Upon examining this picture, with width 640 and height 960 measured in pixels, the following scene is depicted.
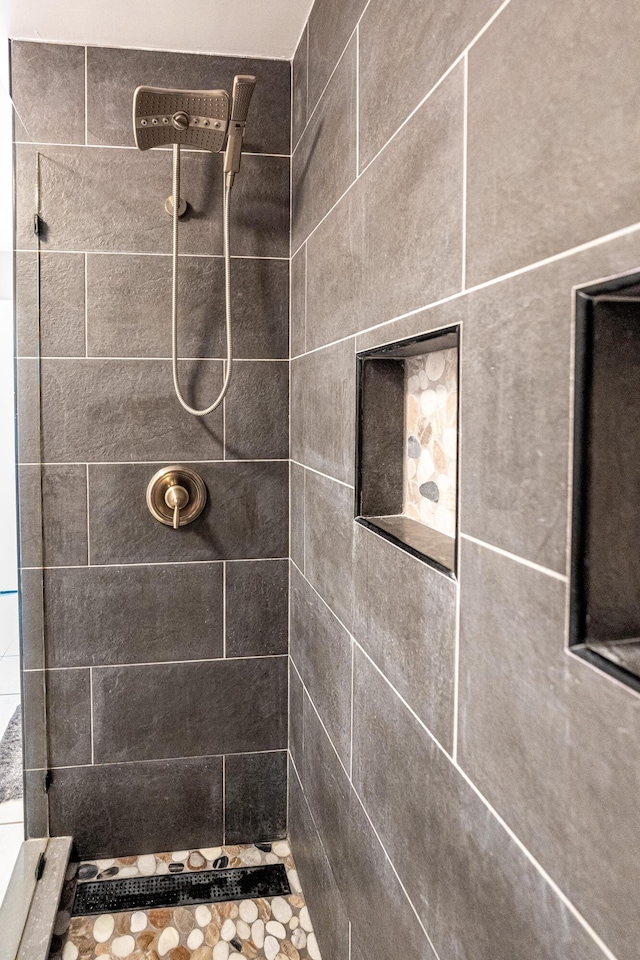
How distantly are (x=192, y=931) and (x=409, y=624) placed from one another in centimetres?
120

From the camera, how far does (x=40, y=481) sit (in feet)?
6.27

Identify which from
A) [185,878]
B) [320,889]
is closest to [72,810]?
[185,878]

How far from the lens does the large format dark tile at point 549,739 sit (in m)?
0.55

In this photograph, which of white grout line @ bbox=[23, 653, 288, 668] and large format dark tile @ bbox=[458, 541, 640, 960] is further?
white grout line @ bbox=[23, 653, 288, 668]

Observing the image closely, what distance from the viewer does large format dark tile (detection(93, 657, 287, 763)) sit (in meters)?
2.00

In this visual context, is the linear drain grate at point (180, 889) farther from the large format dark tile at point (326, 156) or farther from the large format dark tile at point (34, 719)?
the large format dark tile at point (326, 156)

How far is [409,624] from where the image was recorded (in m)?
1.05

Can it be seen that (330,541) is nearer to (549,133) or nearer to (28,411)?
(28,411)

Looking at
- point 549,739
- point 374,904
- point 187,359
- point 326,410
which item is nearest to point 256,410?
point 187,359

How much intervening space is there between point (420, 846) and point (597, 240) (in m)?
0.84

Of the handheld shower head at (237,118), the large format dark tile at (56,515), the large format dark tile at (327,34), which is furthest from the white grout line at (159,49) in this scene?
the large format dark tile at (56,515)

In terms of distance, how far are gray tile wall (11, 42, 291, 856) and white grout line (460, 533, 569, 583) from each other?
4.16 feet

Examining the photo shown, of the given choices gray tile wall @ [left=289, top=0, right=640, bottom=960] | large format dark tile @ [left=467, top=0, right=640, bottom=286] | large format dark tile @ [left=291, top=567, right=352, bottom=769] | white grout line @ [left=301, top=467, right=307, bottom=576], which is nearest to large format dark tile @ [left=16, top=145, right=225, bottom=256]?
gray tile wall @ [left=289, top=0, right=640, bottom=960]

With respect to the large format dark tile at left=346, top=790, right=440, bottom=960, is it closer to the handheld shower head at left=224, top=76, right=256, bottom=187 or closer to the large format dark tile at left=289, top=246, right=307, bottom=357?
the large format dark tile at left=289, top=246, right=307, bottom=357
